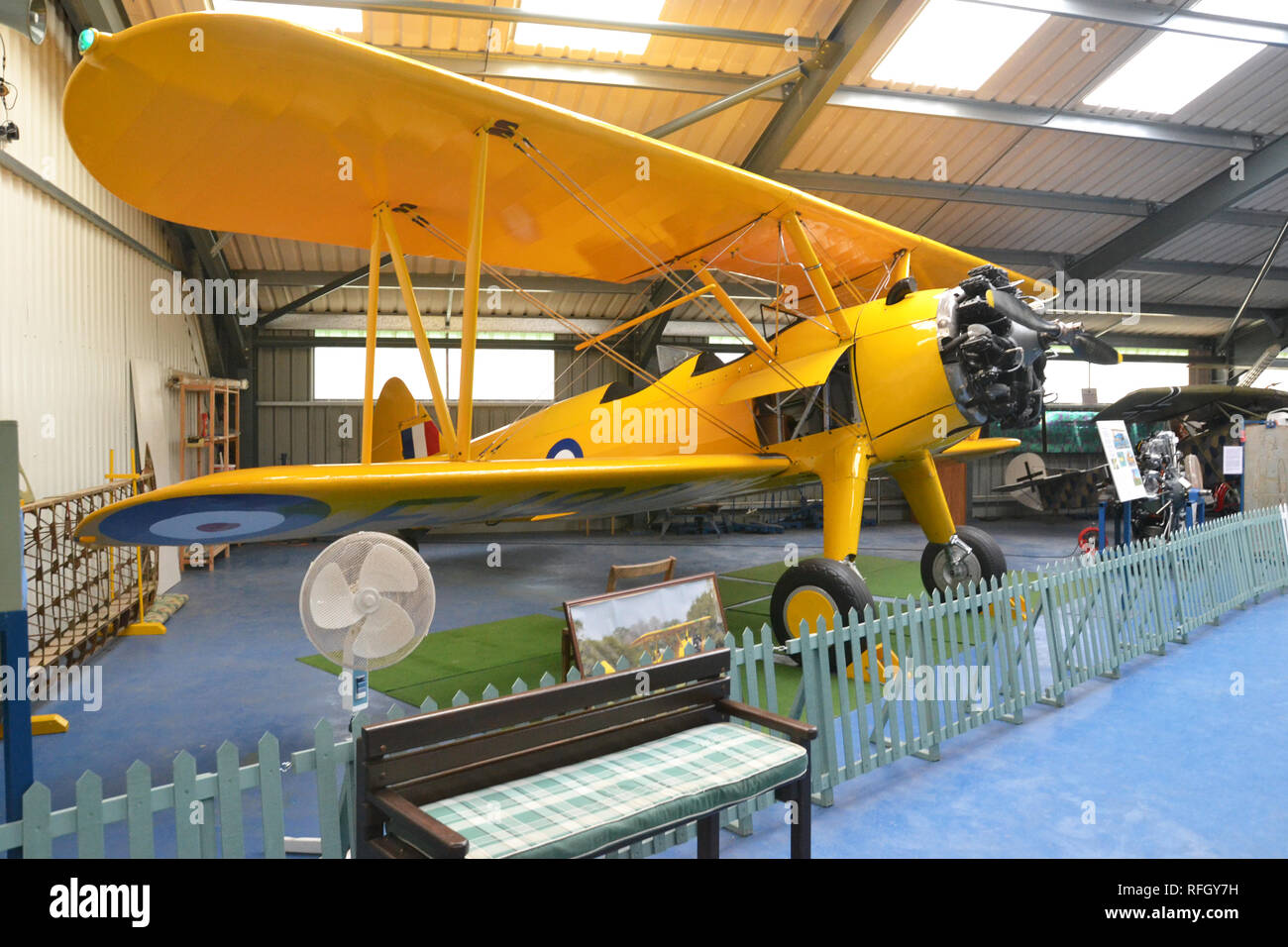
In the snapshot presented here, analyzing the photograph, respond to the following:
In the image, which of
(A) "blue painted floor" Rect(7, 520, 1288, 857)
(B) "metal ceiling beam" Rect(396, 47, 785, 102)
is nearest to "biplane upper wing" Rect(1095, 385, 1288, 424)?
(A) "blue painted floor" Rect(7, 520, 1288, 857)

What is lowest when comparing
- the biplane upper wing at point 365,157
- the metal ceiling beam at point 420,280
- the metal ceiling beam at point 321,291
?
the biplane upper wing at point 365,157

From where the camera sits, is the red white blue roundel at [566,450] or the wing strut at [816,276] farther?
the red white blue roundel at [566,450]

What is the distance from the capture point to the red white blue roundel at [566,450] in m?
7.42

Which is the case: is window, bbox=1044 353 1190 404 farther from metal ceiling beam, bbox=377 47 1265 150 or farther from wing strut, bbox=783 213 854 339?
wing strut, bbox=783 213 854 339

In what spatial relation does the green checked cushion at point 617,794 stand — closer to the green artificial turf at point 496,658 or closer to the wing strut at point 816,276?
the green artificial turf at point 496,658

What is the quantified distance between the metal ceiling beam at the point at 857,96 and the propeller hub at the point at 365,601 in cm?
728

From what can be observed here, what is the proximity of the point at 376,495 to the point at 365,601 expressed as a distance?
4.29ft

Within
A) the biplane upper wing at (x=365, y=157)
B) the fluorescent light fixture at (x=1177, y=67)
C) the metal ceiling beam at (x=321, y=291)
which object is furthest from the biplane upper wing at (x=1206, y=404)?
the metal ceiling beam at (x=321, y=291)

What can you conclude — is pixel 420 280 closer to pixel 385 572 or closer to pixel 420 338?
pixel 420 338

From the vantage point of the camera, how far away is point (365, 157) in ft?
13.9

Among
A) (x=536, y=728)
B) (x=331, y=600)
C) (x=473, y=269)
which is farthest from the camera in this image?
(x=473, y=269)

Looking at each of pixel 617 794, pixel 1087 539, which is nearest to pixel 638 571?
pixel 617 794

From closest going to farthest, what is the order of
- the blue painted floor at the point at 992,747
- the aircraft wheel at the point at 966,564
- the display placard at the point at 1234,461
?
1. the blue painted floor at the point at 992,747
2. the aircraft wheel at the point at 966,564
3. the display placard at the point at 1234,461

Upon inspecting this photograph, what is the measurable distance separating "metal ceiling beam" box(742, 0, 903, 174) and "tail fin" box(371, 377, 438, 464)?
5.55 meters
